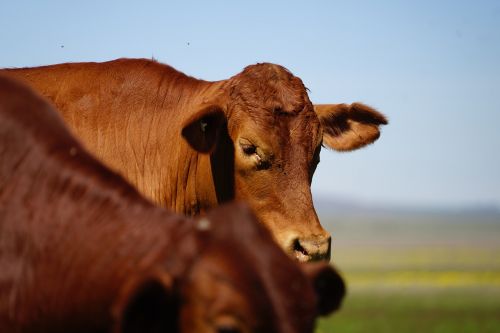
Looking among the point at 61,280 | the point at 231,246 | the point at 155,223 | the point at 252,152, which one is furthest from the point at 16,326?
the point at 252,152

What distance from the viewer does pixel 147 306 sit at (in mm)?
4062

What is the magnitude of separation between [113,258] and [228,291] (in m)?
0.68

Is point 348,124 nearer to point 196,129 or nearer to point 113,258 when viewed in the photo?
point 196,129

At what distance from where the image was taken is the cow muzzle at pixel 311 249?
7.61 metres

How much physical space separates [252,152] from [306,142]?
0.45 meters

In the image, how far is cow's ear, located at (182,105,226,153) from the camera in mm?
8578

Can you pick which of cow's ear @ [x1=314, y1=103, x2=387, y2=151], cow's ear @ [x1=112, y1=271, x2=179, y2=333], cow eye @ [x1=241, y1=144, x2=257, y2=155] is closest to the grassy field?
cow's ear @ [x1=314, y1=103, x2=387, y2=151]

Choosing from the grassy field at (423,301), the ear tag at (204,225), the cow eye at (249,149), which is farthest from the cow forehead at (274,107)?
the grassy field at (423,301)

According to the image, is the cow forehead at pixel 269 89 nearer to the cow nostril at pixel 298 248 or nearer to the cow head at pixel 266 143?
the cow head at pixel 266 143

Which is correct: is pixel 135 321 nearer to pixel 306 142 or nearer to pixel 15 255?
pixel 15 255

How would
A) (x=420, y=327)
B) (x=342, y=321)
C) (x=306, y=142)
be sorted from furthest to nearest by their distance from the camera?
(x=342, y=321) < (x=420, y=327) < (x=306, y=142)

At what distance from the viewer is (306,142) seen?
27.9 feet

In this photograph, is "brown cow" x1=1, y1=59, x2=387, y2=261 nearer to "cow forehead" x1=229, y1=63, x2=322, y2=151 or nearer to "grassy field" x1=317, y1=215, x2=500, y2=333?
"cow forehead" x1=229, y1=63, x2=322, y2=151

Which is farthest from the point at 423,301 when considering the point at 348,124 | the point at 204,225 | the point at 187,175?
the point at 204,225
